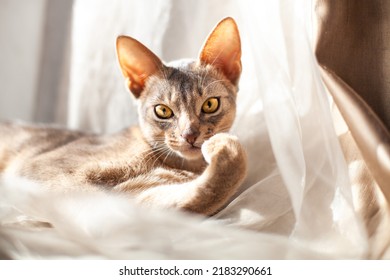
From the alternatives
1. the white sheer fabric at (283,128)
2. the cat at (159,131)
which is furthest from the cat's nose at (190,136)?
the white sheer fabric at (283,128)

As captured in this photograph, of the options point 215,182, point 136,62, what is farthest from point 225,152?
point 136,62

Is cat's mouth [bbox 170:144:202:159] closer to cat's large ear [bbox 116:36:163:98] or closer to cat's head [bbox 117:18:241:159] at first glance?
cat's head [bbox 117:18:241:159]

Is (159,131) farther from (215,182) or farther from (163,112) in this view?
(215,182)

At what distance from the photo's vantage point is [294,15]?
0.89 m

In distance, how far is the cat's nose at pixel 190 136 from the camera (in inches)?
35.1

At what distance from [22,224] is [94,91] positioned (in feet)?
2.00

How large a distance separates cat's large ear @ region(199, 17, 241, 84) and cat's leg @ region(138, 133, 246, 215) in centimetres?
24

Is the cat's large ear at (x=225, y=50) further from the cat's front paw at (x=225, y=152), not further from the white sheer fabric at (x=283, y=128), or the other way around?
the cat's front paw at (x=225, y=152)

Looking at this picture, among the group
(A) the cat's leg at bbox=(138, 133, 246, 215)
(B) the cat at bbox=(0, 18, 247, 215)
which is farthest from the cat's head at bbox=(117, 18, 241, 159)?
(A) the cat's leg at bbox=(138, 133, 246, 215)

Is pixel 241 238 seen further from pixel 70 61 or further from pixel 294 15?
pixel 70 61

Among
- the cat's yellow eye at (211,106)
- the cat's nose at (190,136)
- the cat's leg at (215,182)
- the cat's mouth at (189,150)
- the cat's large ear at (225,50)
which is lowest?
the cat's leg at (215,182)

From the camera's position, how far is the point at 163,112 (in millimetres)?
969

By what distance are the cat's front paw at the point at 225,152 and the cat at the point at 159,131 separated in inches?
0.6
